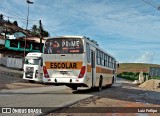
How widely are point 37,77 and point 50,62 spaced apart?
19324mm

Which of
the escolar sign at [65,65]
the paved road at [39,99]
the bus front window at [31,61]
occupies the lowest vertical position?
the paved road at [39,99]

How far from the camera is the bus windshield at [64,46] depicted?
19.3 metres

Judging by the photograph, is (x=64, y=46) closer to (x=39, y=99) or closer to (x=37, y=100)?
(x=39, y=99)

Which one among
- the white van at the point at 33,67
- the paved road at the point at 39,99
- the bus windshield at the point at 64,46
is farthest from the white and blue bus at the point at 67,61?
the white van at the point at 33,67

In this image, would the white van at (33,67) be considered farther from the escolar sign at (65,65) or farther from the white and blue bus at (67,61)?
the escolar sign at (65,65)

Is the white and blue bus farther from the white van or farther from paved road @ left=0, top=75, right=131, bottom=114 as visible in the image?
the white van

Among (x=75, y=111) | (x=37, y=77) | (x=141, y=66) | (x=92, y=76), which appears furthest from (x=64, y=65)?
(x=141, y=66)

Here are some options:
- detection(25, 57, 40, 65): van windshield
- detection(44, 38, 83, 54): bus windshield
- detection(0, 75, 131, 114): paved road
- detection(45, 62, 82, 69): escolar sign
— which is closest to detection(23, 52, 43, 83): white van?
detection(25, 57, 40, 65): van windshield

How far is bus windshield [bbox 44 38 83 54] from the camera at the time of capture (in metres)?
19.3

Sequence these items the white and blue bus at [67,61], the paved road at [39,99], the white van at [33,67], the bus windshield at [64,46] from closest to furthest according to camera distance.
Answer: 1. the paved road at [39,99]
2. the white and blue bus at [67,61]
3. the bus windshield at [64,46]
4. the white van at [33,67]

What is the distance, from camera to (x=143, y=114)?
12.7 meters

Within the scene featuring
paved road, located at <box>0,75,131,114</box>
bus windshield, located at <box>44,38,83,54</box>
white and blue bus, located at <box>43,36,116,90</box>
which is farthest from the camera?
bus windshield, located at <box>44,38,83,54</box>

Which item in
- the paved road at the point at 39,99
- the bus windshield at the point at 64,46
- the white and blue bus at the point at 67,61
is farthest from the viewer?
the bus windshield at the point at 64,46

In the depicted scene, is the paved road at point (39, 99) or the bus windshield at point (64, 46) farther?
the bus windshield at point (64, 46)
